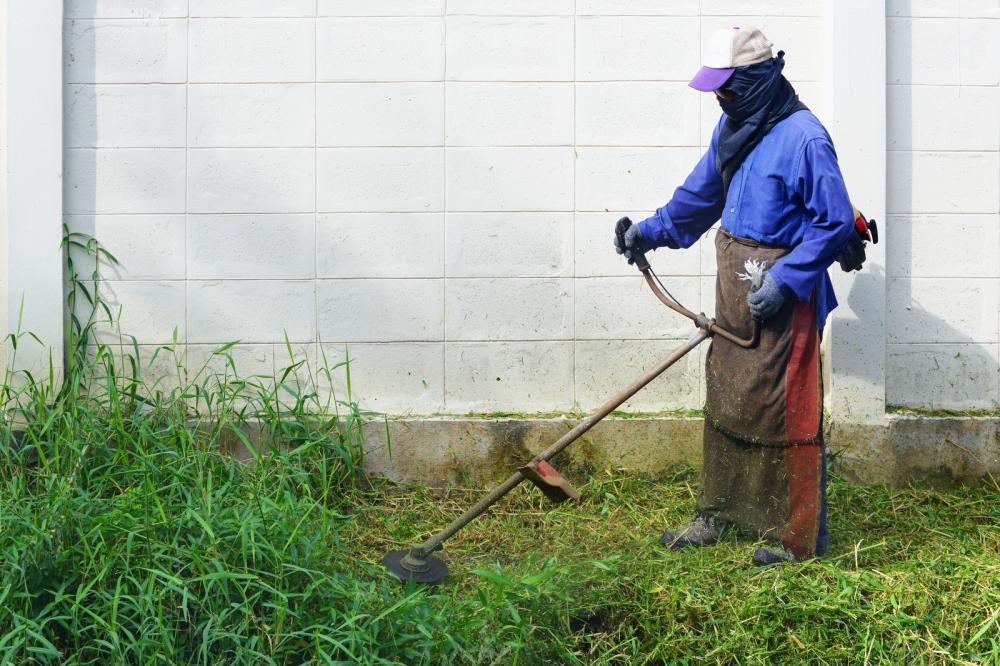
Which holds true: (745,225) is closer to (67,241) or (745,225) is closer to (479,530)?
(479,530)

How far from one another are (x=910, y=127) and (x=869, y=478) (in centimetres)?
150

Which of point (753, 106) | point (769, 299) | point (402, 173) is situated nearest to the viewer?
point (769, 299)

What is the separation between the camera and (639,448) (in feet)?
14.0

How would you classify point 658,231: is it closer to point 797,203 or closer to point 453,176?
point 797,203

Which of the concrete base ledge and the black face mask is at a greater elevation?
the black face mask

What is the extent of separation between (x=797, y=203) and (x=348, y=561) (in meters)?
1.94

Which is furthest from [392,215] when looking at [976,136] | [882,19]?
[976,136]

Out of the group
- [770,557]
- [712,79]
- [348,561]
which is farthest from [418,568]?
[712,79]

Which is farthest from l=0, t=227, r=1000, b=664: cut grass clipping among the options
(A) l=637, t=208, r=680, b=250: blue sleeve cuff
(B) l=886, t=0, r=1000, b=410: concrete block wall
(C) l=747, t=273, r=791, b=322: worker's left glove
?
(A) l=637, t=208, r=680, b=250: blue sleeve cuff

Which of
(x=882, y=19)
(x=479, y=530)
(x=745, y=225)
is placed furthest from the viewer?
(x=882, y=19)

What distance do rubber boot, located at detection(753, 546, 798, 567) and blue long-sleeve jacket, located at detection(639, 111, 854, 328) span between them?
774 mm

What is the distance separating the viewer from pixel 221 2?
419 centimetres

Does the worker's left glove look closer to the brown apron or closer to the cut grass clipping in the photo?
the brown apron

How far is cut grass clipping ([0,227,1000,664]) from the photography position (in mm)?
2686
